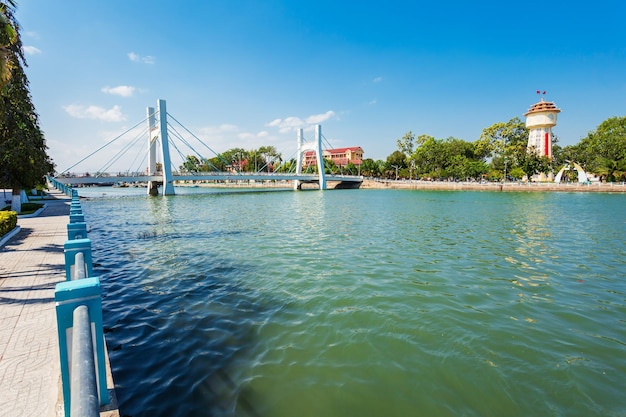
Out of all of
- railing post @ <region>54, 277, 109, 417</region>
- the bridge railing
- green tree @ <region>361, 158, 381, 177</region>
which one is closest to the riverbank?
green tree @ <region>361, 158, 381, 177</region>

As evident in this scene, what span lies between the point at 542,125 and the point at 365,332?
8792 centimetres

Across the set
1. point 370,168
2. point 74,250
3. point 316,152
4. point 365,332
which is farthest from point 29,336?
point 370,168

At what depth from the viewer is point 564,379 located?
173 inches

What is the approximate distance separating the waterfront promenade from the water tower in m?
86.5

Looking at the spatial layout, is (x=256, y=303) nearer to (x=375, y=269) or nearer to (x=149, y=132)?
(x=375, y=269)

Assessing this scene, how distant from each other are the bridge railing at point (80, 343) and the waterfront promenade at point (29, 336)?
Result: 0.70 meters

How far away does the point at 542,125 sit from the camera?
7475 centimetres

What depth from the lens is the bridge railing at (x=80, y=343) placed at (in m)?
1.35

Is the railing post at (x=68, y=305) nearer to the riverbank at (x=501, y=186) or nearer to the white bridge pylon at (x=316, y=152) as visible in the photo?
the white bridge pylon at (x=316, y=152)

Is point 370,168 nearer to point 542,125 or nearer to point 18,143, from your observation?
point 542,125

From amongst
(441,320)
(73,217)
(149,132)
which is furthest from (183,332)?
(149,132)

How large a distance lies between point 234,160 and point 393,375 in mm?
132501

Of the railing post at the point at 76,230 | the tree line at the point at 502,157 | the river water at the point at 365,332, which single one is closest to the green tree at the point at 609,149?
the tree line at the point at 502,157

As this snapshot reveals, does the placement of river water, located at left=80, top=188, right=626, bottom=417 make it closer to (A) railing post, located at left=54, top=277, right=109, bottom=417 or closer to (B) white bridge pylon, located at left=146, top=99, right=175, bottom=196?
(A) railing post, located at left=54, top=277, right=109, bottom=417
